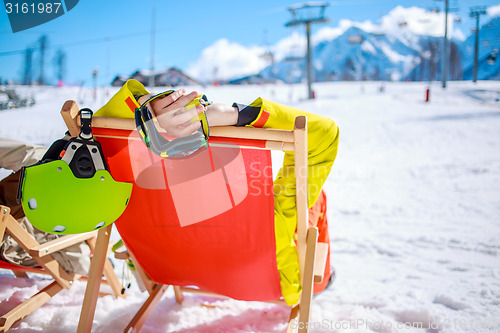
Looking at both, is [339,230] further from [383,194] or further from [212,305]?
[212,305]

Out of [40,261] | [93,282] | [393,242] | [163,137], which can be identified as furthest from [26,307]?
[393,242]

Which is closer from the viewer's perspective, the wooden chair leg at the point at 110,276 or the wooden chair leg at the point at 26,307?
the wooden chair leg at the point at 26,307

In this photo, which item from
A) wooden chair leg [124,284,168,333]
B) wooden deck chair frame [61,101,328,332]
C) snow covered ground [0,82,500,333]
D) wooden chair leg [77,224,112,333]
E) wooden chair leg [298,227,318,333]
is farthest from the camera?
snow covered ground [0,82,500,333]

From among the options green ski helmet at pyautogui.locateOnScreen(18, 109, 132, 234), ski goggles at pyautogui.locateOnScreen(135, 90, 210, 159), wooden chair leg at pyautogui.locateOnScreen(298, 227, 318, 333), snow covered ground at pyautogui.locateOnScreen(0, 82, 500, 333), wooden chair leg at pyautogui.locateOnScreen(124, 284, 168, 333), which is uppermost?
ski goggles at pyautogui.locateOnScreen(135, 90, 210, 159)

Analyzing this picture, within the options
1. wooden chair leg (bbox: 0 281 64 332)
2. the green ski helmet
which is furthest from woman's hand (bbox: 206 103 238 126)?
wooden chair leg (bbox: 0 281 64 332)

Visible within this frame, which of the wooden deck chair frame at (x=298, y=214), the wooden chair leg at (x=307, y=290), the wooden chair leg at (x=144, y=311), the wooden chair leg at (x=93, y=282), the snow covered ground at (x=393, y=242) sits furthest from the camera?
the snow covered ground at (x=393, y=242)

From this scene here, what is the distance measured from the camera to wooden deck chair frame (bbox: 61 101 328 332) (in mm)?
871

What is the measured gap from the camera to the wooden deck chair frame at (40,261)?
124 centimetres

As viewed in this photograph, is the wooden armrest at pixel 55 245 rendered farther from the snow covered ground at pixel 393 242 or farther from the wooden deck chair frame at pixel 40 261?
the snow covered ground at pixel 393 242

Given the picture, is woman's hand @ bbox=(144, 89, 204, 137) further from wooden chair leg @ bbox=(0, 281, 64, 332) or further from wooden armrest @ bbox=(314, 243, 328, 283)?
wooden chair leg @ bbox=(0, 281, 64, 332)

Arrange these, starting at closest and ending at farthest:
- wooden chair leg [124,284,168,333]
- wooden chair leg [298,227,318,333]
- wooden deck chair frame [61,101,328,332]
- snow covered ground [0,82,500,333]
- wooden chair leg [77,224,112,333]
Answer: wooden deck chair frame [61,101,328,332]
wooden chair leg [298,227,318,333]
wooden chair leg [77,224,112,333]
wooden chair leg [124,284,168,333]
snow covered ground [0,82,500,333]

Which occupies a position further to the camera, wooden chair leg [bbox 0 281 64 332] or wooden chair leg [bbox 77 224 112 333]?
wooden chair leg [bbox 0 281 64 332]

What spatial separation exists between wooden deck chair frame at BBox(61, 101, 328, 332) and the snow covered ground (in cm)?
33

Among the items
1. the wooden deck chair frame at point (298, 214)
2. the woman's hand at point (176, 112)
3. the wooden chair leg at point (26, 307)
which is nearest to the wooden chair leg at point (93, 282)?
the wooden deck chair frame at point (298, 214)
